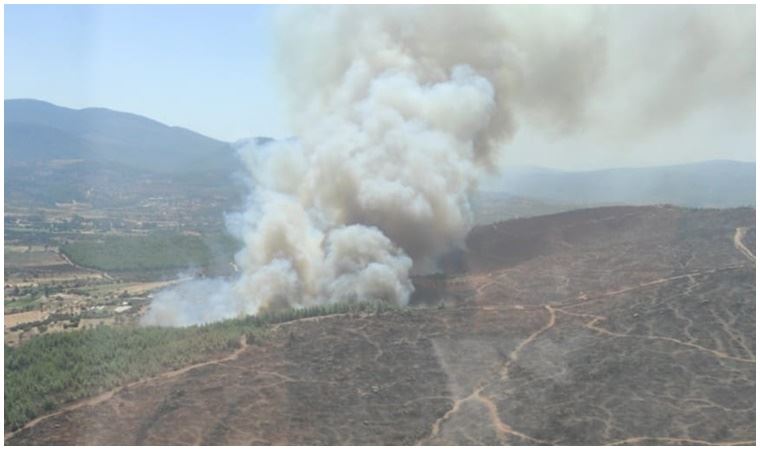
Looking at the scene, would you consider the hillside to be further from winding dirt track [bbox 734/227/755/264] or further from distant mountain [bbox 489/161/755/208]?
winding dirt track [bbox 734/227/755/264]

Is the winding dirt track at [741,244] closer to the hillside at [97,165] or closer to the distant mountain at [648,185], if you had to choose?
the distant mountain at [648,185]

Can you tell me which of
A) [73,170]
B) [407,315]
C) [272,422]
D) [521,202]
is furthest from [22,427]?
[73,170]

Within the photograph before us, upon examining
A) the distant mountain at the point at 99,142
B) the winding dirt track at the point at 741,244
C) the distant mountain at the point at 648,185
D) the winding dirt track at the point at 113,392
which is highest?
the distant mountain at the point at 99,142

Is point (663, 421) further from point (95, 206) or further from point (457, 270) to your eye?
point (95, 206)

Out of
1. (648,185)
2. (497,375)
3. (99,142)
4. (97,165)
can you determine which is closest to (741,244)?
(497,375)

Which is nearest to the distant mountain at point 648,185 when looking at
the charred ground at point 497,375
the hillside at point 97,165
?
the charred ground at point 497,375

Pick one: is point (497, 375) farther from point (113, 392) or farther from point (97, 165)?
point (97, 165)
